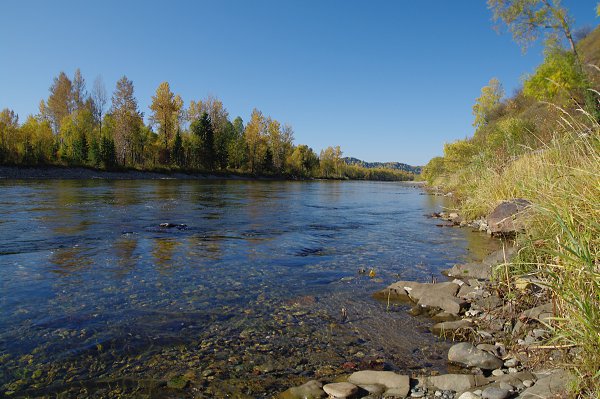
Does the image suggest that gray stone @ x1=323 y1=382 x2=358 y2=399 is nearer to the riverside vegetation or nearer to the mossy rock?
the mossy rock

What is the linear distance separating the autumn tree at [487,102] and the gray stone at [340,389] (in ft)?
215

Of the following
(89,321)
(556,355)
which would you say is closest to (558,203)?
(556,355)

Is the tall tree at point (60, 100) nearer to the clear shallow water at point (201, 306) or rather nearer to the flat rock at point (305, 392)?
the clear shallow water at point (201, 306)

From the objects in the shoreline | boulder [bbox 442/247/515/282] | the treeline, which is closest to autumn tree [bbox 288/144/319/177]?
the treeline

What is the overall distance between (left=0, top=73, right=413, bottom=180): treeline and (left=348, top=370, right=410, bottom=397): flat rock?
49.5 m

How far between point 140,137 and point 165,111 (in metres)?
5.99

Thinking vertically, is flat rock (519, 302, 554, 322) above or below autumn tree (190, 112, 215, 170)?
below

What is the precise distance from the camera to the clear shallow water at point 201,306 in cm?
378

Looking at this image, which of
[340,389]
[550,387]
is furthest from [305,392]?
[550,387]

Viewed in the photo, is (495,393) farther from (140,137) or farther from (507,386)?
(140,137)

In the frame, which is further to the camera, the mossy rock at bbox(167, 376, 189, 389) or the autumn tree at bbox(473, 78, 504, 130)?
the autumn tree at bbox(473, 78, 504, 130)

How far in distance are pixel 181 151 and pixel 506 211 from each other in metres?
59.7

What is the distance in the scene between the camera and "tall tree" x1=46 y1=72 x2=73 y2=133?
61906mm

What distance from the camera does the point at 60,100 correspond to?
6262 centimetres
